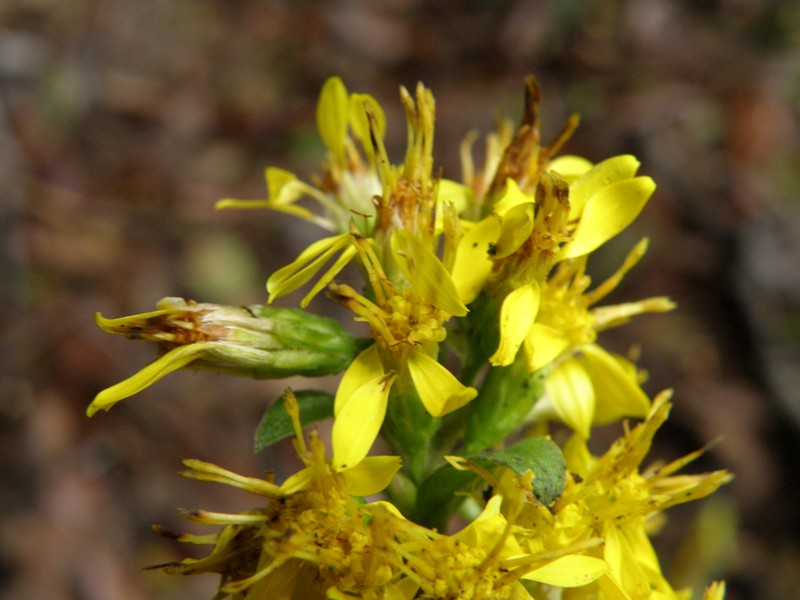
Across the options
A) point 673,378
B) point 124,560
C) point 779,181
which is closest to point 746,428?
point 673,378

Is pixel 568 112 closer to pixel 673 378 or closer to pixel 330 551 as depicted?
pixel 673 378

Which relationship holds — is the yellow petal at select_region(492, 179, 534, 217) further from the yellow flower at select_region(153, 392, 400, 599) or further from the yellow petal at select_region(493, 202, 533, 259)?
the yellow flower at select_region(153, 392, 400, 599)

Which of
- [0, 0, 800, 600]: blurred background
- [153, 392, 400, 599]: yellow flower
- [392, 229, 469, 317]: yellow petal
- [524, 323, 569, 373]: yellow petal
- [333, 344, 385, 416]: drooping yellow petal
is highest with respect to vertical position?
[392, 229, 469, 317]: yellow petal

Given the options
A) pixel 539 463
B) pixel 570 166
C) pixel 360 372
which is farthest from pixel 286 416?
pixel 570 166

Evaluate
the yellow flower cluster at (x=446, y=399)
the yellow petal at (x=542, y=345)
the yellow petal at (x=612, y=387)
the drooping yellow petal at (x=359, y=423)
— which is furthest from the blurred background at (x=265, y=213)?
the drooping yellow petal at (x=359, y=423)

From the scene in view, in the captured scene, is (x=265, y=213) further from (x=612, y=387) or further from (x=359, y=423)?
(x=359, y=423)

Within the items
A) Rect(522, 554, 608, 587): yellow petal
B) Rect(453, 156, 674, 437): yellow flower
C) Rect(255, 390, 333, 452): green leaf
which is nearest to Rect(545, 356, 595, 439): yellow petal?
Rect(453, 156, 674, 437): yellow flower
